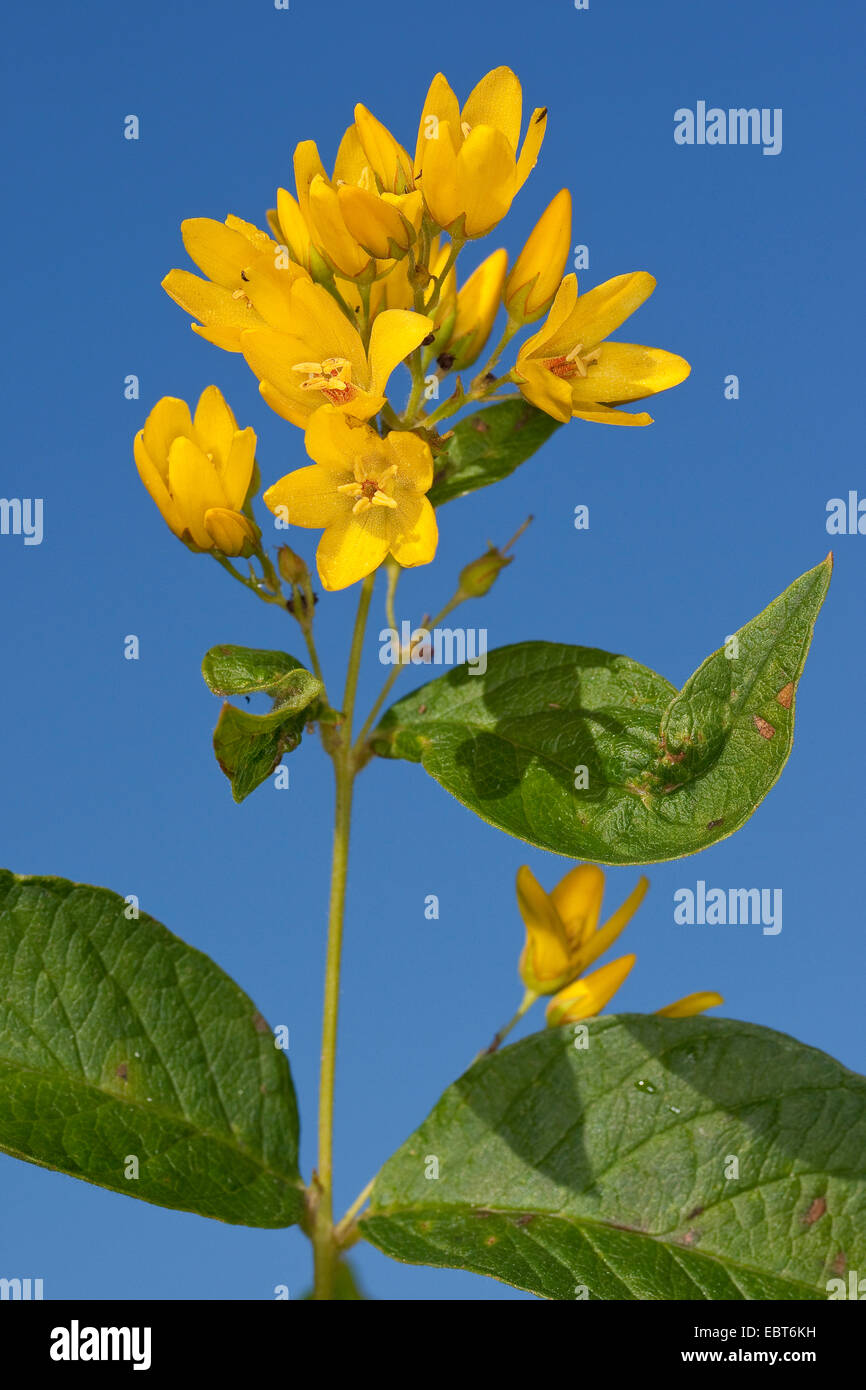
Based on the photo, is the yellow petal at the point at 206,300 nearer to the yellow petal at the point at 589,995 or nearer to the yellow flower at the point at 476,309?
the yellow flower at the point at 476,309

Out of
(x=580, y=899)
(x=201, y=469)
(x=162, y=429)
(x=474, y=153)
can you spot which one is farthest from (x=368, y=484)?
(x=580, y=899)

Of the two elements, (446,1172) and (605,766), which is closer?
(605,766)

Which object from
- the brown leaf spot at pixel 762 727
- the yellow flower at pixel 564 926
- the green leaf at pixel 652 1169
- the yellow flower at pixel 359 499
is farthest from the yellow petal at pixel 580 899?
the yellow flower at pixel 359 499

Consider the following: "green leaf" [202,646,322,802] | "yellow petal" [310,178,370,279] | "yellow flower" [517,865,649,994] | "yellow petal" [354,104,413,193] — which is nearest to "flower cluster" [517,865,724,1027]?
"yellow flower" [517,865,649,994]

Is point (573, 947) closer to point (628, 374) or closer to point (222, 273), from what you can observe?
point (628, 374)

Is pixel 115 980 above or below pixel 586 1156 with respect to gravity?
above
